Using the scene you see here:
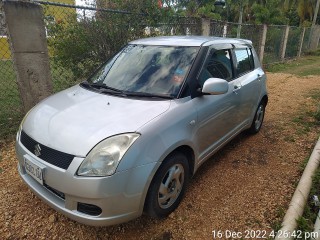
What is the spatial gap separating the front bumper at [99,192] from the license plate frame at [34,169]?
0.03 m

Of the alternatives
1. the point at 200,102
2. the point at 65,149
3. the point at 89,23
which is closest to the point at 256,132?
the point at 200,102

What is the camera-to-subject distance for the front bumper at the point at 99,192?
2.13m

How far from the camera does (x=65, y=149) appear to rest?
7.35 ft

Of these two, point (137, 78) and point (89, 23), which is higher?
point (89, 23)

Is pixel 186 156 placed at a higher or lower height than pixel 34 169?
lower

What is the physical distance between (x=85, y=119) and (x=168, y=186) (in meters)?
0.98

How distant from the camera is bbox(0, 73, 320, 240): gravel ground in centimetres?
264

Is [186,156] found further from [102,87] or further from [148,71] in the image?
[102,87]

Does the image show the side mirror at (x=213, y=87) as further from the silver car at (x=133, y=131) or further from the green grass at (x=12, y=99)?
the green grass at (x=12, y=99)

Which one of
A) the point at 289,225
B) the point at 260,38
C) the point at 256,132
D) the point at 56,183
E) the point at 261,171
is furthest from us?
the point at 260,38

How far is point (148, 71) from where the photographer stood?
3143mm

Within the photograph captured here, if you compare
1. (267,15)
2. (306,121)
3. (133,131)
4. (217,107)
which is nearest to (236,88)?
(217,107)

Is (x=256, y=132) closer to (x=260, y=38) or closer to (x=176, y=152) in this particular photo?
(x=176, y=152)

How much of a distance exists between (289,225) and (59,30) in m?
5.19
